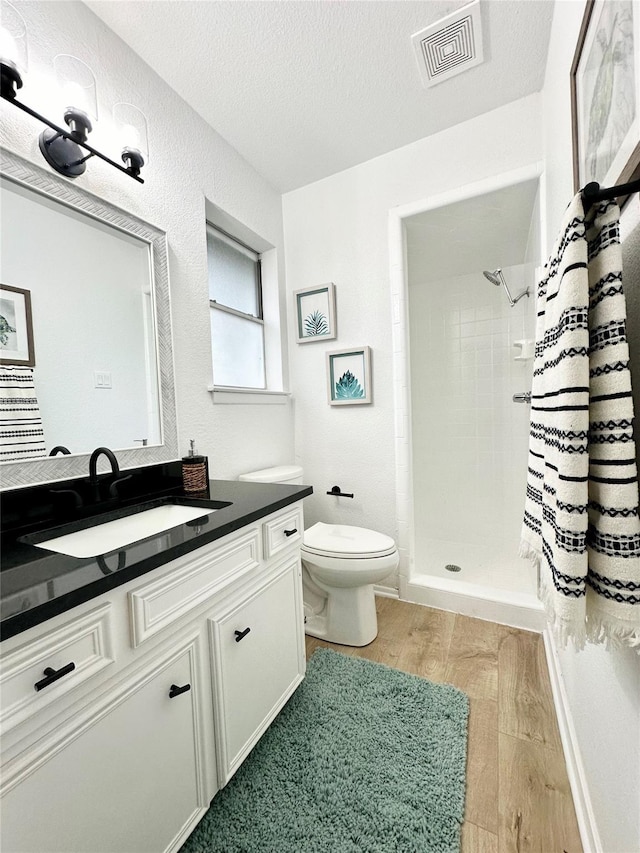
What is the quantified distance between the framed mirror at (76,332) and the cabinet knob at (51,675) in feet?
2.03

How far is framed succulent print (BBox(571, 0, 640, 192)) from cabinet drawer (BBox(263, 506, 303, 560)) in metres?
1.14

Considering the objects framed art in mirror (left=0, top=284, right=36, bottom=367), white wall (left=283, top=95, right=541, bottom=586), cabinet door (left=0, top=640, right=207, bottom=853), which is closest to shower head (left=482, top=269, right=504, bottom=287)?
white wall (left=283, top=95, right=541, bottom=586)

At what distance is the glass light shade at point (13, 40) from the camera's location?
0.94m

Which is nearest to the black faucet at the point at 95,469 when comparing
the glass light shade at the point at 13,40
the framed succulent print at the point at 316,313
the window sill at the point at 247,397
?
the window sill at the point at 247,397

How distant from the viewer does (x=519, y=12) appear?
4.40 ft

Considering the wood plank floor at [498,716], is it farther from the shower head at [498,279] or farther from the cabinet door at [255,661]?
the shower head at [498,279]

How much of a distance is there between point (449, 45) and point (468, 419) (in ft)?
6.92

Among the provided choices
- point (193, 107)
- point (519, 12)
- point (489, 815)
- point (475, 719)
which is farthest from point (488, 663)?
point (193, 107)

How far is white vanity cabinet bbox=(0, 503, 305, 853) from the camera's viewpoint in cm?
59

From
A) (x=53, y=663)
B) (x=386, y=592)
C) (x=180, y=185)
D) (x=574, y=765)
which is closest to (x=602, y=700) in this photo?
(x=574, y=765)

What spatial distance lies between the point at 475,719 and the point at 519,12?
8.44 ft

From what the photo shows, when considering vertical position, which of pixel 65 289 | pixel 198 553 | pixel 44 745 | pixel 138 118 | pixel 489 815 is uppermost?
pixel 138 118

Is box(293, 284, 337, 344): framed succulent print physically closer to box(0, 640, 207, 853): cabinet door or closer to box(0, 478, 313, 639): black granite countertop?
box(0, 478, 313, 639): black granite countertop

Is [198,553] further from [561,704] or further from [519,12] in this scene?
[519,12]
